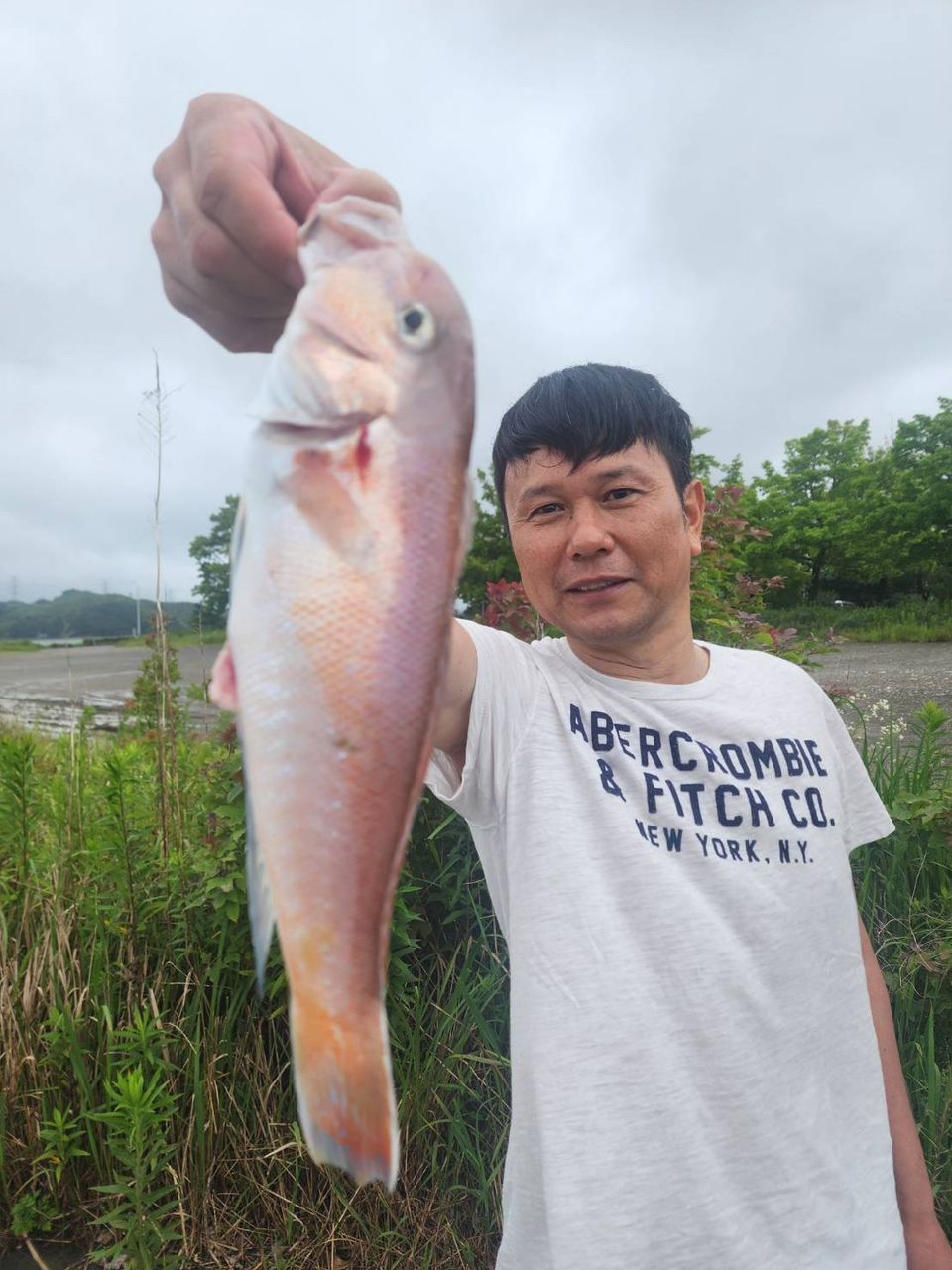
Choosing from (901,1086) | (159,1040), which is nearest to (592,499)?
(901,1086)

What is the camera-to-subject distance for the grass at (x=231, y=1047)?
246cm

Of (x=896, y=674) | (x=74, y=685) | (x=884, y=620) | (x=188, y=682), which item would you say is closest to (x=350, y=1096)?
(x=188, y=682)

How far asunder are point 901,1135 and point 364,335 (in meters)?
2.00

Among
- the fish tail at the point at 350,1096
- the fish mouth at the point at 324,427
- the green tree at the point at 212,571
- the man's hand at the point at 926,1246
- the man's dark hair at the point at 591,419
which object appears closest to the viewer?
the fish tail at the point at 350,1096

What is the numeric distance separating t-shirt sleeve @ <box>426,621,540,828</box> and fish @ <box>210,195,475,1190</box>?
2.84 ft

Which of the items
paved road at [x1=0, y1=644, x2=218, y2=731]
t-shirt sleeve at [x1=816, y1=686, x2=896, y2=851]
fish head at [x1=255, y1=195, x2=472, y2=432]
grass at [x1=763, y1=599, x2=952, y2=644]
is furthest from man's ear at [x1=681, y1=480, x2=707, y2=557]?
grass at [x1=763, y1=599, x2=952, y2=644]

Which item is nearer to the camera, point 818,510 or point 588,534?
point 588,534

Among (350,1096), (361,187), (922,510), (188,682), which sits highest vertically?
(922,510)

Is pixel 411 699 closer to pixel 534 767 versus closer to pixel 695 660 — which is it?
pixel 534 767

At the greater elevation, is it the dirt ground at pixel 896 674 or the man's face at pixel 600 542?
the man's face at pixel 600 542

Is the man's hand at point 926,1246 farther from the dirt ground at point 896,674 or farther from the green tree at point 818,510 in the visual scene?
the green tree at point 818,510

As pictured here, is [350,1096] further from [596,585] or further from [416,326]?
[596,585]

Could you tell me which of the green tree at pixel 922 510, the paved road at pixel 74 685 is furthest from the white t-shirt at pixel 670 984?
the green tree at pixel 922 510

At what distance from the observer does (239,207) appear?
41.2 inches
